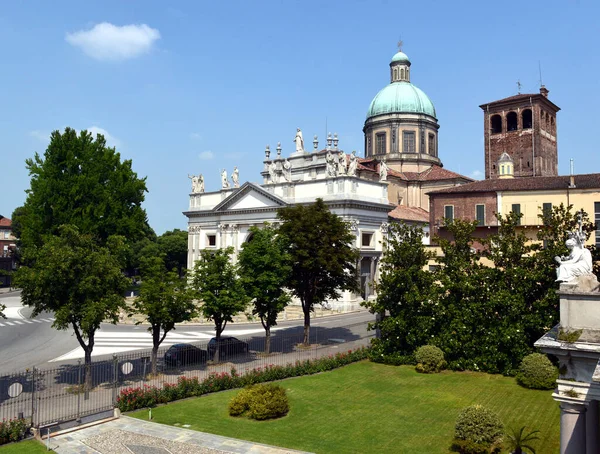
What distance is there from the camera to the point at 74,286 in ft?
73.2

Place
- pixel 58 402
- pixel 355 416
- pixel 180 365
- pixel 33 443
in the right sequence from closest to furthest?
pixel 33 443
pixel 355 416
pixel 58 402
pixel 180 365

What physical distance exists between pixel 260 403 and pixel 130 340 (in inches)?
791

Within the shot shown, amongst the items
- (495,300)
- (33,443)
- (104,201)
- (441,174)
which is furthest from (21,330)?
(441,174)

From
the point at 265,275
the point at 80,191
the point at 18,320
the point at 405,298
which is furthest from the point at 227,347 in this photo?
the point at 80,191


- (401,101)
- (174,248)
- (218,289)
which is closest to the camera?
(218,289)

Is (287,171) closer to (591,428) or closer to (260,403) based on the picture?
(260,403)

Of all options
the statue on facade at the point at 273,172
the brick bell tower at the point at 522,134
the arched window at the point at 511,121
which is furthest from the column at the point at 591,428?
the arched window at the point at 511,121

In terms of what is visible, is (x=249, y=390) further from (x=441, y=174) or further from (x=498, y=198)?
(x=441, y=174)

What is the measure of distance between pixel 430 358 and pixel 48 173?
135 ft

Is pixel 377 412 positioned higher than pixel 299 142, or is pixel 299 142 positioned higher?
pixel 299 142

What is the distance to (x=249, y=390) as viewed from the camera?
19.5 m

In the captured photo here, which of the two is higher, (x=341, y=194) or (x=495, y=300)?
(x=341, y=194)

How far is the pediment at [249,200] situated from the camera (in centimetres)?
6028

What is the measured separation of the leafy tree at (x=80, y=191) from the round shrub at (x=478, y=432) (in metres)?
40.6
